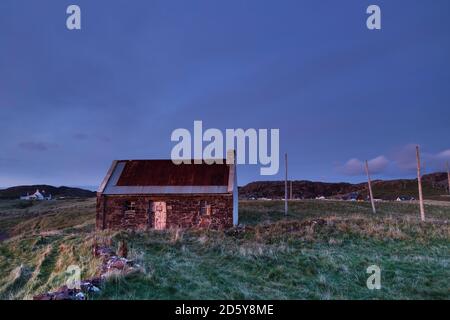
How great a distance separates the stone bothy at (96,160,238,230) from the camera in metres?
21.9

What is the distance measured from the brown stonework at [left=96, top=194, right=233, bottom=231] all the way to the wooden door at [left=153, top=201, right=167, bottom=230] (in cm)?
18

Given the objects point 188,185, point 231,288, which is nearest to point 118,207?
point 188,185

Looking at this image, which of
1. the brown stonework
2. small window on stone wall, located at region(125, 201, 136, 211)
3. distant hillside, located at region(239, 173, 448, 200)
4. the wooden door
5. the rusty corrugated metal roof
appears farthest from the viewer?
distant hillside, located at region(239, 173, 448, 200)

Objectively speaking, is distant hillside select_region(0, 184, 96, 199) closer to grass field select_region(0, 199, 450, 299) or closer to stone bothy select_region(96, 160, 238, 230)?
stone bothy select_region(96, 160, 238, 230)

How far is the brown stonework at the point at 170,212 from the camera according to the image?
861 inches

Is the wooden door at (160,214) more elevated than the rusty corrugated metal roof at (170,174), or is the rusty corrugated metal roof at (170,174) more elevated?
the rusty corrugated metal roof at (170,174)

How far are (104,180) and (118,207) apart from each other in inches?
91.5

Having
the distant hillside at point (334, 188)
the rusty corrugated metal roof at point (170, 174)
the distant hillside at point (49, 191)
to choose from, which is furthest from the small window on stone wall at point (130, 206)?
the distant hillside at point (49, 191)

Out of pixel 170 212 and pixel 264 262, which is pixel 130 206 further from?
pixel 264 262

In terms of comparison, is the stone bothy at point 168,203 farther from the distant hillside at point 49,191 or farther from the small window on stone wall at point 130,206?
the distant hillside at point 49,191

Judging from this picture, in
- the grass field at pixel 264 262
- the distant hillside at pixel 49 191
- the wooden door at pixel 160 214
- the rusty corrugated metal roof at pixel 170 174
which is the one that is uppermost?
the distant hillside at pixel 49 191

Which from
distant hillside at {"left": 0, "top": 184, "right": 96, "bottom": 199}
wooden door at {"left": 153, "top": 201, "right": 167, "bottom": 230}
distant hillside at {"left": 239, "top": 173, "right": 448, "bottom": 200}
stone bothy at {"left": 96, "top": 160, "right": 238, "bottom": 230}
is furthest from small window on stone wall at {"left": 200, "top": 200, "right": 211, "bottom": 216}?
distant hillside at {"left": 0, "top": 184, "right": 96, "bottom": 199}

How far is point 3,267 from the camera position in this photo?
13.5 metres

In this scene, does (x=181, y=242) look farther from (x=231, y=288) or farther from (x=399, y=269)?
(x=399, y=269)
